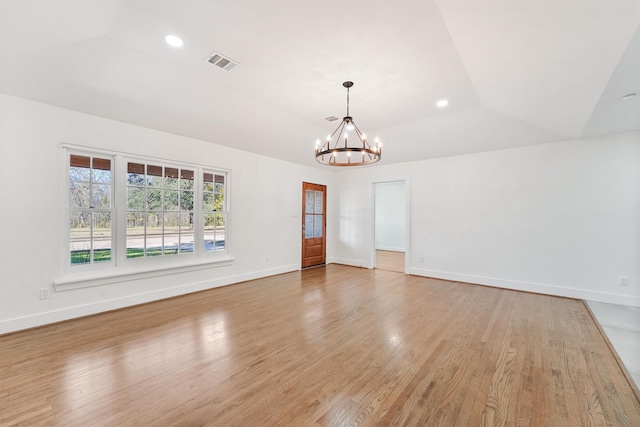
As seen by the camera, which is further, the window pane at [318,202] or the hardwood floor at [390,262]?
the window pane at [318,202]

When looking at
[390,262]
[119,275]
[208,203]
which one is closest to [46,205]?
[119,275]

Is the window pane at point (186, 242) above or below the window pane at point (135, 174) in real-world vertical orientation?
below

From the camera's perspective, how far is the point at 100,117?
3.63m

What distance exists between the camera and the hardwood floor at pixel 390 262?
6875 mm

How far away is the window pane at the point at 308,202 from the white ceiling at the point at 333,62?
270 cm

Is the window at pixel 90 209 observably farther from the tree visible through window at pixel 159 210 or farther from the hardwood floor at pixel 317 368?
the hardwood floor at pixel 317 368

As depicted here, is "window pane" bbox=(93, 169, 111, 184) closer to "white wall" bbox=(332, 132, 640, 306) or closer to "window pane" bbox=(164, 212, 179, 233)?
"window pane" bbox=(164, 212, 179, 233)

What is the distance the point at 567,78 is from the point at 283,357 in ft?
13.2

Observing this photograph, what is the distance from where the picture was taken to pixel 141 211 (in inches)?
162

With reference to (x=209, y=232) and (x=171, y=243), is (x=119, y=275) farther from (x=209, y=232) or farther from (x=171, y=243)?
(x=209, y=232)

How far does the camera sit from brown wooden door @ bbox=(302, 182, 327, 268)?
6875mm

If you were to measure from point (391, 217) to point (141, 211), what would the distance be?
26.9 ft

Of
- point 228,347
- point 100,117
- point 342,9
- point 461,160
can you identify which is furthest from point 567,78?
point 100,117

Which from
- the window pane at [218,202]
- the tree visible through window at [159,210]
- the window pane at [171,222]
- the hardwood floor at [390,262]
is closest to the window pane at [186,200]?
the tree visible through window at [159,210]
